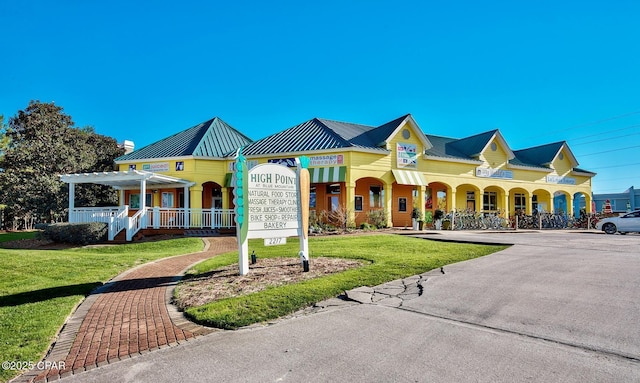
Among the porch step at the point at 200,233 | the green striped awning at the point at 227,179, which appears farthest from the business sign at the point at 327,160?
the porch step at the point at 200,233

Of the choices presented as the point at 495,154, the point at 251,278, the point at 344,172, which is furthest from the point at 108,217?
the point at 495,154

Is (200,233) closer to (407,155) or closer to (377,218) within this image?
(377,218)

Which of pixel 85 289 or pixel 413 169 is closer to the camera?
pixel 85 289

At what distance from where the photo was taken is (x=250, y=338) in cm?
470

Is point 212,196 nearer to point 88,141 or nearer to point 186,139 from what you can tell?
point 186,139

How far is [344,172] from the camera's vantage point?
22.6 m

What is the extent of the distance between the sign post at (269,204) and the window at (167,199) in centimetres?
1899

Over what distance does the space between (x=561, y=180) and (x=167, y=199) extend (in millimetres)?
32012

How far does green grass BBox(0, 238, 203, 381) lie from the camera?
4633mm

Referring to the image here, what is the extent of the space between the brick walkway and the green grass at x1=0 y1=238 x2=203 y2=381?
0.19m

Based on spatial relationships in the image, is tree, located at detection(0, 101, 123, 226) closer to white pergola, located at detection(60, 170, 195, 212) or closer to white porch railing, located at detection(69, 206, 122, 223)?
white pergola, located at detection(60, 170, 195, 212)

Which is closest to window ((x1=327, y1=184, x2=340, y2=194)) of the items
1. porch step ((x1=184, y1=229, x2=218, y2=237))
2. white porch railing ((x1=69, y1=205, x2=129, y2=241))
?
porch step ((x1=184, y1=229, x2=218, y2=237))

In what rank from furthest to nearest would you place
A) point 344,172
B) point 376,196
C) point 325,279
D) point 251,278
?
point 376,196 → point 344,172 → point 251,278 → point 325,279

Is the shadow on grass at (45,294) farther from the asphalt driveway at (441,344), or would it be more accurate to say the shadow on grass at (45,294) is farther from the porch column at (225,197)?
the porch column at (225,197)
